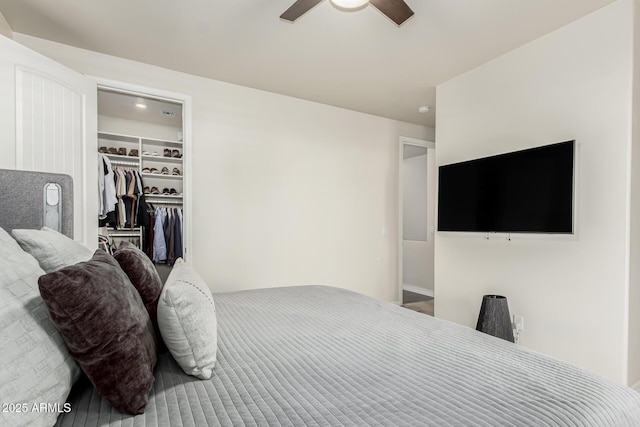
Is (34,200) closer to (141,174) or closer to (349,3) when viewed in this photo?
(349,3)

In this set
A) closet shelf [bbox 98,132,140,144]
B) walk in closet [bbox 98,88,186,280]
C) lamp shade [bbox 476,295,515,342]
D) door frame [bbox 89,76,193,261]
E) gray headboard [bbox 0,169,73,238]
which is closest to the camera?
gray headboard [bbox 0,169,73,238]

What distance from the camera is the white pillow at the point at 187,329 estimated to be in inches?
35.0

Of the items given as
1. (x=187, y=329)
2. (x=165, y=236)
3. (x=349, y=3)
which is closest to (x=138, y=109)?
(x=165, y=236)

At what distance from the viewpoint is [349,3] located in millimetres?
1663

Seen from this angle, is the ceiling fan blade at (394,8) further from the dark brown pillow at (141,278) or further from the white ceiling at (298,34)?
the dark brown pillow at (141,278)

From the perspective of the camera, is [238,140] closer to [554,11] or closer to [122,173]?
[122,173]

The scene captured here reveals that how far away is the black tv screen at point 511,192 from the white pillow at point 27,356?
2.54 meters

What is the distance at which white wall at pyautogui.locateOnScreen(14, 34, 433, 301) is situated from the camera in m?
3.04

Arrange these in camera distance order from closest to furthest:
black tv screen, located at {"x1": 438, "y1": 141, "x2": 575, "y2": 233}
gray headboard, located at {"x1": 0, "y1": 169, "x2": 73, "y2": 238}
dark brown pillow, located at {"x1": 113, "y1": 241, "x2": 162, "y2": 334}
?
dark brown pillow, located at {"x1": 113, "y1": 241, "x2": 162, "y2": 334}, gray headboard, located at {"x1": 0, "y1": 169, "x2": 73, "y2": 238}, black tv screen, located at {"x1": 438, "y1": 141, "x2": 575, "y2": 233}

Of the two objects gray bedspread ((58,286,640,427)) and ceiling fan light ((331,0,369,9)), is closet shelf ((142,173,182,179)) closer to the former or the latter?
ceiling fan light ((331,0,369,9))

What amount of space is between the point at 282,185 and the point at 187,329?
266cm

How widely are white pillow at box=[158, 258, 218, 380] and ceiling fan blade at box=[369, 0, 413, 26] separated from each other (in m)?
1.65

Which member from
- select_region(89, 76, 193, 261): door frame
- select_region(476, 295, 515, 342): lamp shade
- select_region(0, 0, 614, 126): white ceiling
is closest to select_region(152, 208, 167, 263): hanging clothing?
select_region(89, 76, 193, 261): door frame

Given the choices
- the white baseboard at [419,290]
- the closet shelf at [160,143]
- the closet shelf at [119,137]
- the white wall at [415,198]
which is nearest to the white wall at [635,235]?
the white baseboard at [419,290]
